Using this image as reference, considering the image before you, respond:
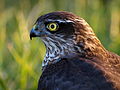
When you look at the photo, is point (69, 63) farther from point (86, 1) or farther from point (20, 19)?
point (86, 1)

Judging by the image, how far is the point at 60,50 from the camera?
31.2 feet

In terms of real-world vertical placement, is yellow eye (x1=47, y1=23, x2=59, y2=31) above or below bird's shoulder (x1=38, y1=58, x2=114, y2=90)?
above

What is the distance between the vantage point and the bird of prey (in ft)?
28.1

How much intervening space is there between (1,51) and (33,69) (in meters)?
0.90

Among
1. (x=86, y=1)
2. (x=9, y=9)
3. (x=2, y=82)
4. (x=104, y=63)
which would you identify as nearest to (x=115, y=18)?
(x=86, y=1)

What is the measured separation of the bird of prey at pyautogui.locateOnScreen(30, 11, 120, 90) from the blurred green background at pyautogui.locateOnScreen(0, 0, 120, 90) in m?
1.22

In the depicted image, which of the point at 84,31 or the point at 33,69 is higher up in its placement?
the point at 84,31

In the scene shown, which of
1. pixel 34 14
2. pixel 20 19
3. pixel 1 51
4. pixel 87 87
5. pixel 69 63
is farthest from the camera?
pixel 34 14

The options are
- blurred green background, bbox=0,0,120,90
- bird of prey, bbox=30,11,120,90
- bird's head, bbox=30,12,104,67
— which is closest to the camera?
bird of prey, bbox=30,11,120,90

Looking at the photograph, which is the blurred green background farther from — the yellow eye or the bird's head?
the yellow eye

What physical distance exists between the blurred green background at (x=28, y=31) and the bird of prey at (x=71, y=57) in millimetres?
1221

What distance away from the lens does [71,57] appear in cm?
930

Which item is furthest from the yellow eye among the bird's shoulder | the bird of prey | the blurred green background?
the blurred green background

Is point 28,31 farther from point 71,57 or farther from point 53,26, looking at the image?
point 71,57
